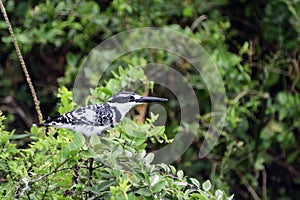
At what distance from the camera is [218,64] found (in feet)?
11.8

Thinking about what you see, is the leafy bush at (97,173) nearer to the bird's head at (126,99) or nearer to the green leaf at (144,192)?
the green leaf at (144,192)

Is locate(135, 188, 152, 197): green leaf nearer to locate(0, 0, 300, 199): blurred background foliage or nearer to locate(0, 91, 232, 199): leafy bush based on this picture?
locate(0, 91, 232, 199): leafy bush

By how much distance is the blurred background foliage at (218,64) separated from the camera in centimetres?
371

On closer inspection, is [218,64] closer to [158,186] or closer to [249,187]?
[249,187]

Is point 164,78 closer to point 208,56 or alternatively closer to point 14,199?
point 208,56

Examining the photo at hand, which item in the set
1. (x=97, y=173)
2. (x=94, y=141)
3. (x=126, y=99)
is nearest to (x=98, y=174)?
(x=97, y=173)

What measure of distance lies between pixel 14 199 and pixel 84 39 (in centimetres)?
213

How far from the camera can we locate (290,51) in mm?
4012

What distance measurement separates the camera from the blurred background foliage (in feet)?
12.2

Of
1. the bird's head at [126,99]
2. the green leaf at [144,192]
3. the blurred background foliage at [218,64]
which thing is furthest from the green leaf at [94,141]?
the blurred background foliage at [218,64]

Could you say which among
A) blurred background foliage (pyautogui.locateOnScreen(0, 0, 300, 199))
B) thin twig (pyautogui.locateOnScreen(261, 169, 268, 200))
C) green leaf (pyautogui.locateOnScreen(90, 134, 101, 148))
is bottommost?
thin twig (pyautogui.locateOnScreen(261, 169, 268, 200))

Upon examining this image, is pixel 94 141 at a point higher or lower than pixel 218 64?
higher

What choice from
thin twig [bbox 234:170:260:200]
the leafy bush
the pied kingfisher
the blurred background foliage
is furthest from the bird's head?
thin twig [bbox 234:170:260:200]

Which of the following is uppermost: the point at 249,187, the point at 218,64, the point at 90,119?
the point at 90,119
